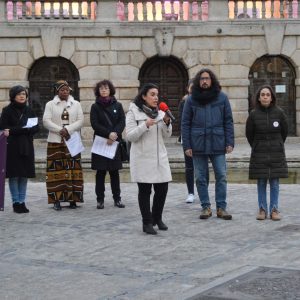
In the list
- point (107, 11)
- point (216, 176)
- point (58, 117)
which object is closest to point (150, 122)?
point (216, 176)

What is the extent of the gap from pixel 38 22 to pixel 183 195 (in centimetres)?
1358

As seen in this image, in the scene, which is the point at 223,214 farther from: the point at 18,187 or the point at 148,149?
the point at 18,187

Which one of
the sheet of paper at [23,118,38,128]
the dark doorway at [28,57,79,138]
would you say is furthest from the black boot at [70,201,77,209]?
the dark doorway at [28,57,79,138]

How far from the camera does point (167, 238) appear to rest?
369 inches

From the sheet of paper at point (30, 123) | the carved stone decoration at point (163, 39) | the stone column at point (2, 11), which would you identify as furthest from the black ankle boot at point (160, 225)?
the stone column at point (2, 11)

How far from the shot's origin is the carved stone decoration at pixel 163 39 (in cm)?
2559

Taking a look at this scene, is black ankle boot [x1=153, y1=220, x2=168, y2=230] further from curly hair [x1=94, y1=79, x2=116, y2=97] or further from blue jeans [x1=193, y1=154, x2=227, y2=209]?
curly hair [x1=94, y1=79, x2=116, y2=97]

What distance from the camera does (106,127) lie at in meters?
12.1

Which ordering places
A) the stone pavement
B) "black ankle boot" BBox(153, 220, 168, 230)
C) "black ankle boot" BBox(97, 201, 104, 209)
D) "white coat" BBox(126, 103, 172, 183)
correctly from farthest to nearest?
"black ankle boot" BBox(97, 201, 104, 209) < "black ankle boot" BBox(153, 220, 168, 230) < "white coat" BBox(126, 103, 172, 183) < the stone pavement

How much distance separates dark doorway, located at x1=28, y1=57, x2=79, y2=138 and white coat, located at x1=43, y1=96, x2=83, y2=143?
13876 mm

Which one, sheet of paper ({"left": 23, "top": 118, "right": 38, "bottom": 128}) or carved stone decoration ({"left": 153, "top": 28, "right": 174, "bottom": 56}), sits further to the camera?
carved stone decoration ({"left": 153, "top": 28, "right": 174, "bottom": 56})

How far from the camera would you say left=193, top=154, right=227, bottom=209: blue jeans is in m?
10.7

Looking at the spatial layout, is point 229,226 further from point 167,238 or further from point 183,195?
point 183,195

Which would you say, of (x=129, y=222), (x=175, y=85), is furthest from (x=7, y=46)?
(x=129, y=222)
